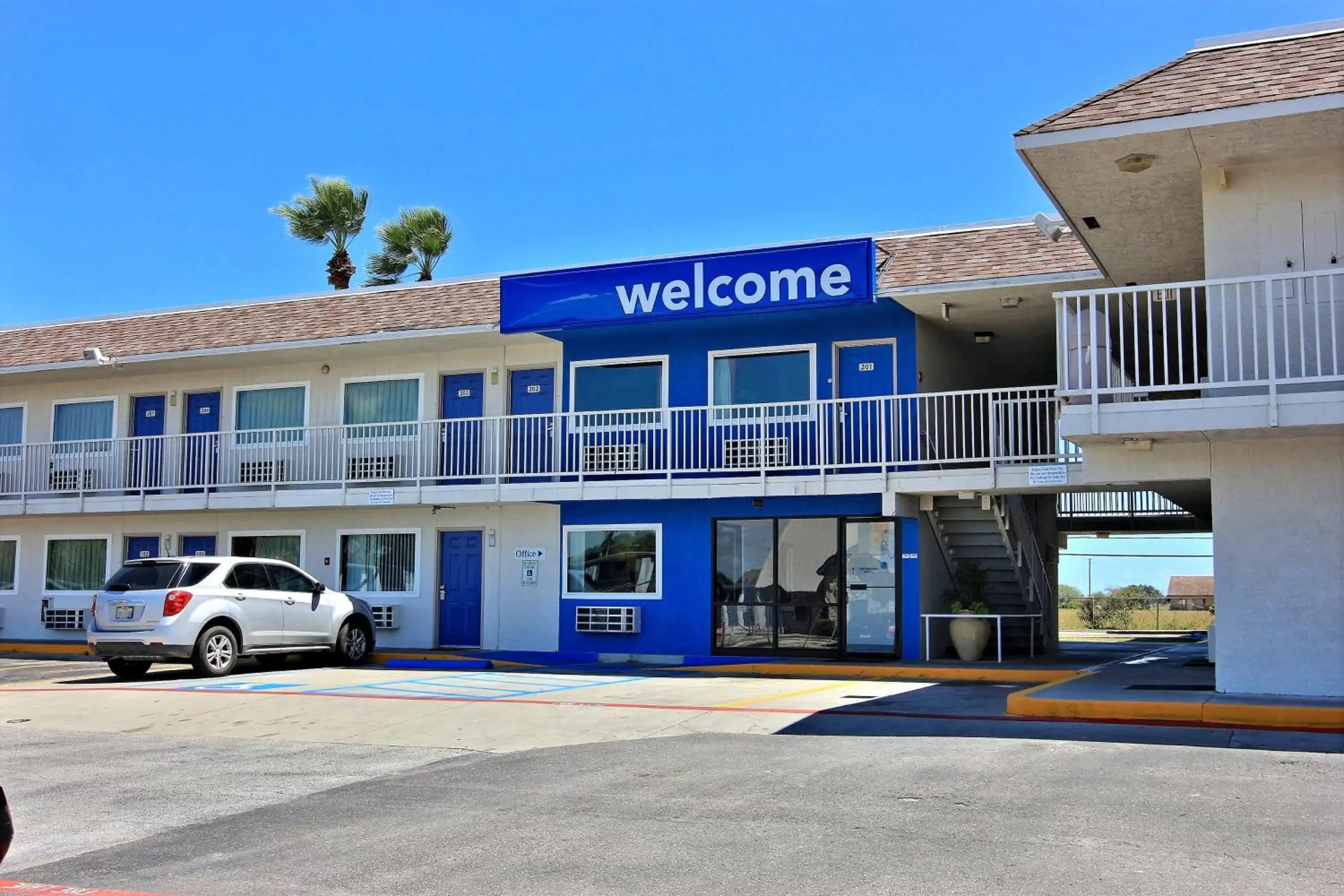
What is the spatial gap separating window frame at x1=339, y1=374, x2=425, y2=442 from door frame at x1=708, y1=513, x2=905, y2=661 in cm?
567

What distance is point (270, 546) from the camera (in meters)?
23.7

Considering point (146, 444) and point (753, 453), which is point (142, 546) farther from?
point (753, 453)

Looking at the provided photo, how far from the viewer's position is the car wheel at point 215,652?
16.6 meters

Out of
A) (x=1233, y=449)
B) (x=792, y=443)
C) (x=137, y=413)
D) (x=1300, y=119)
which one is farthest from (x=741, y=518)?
(x=137, y=413)

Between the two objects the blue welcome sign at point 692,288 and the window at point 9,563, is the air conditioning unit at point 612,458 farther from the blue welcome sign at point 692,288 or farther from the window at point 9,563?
the window at point 9,563

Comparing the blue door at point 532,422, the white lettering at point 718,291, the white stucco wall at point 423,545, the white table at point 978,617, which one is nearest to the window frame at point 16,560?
the white stucco wall at point 423,545

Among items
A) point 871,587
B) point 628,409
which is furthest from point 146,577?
point 871,587

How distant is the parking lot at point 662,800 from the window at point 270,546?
10204mm

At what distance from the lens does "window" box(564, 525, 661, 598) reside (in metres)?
20.2

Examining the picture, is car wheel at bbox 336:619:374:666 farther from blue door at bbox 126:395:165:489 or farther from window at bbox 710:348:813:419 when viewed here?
blue door at bbox 126:395:165:489

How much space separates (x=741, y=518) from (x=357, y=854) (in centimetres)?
1314

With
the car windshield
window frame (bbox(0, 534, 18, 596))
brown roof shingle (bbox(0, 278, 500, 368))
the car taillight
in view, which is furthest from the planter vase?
window frame (bbox(0, 534, 18, 596))

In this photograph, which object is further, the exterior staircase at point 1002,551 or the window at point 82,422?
the window at point 82,422

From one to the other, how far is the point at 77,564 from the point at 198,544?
2939 millimetres
